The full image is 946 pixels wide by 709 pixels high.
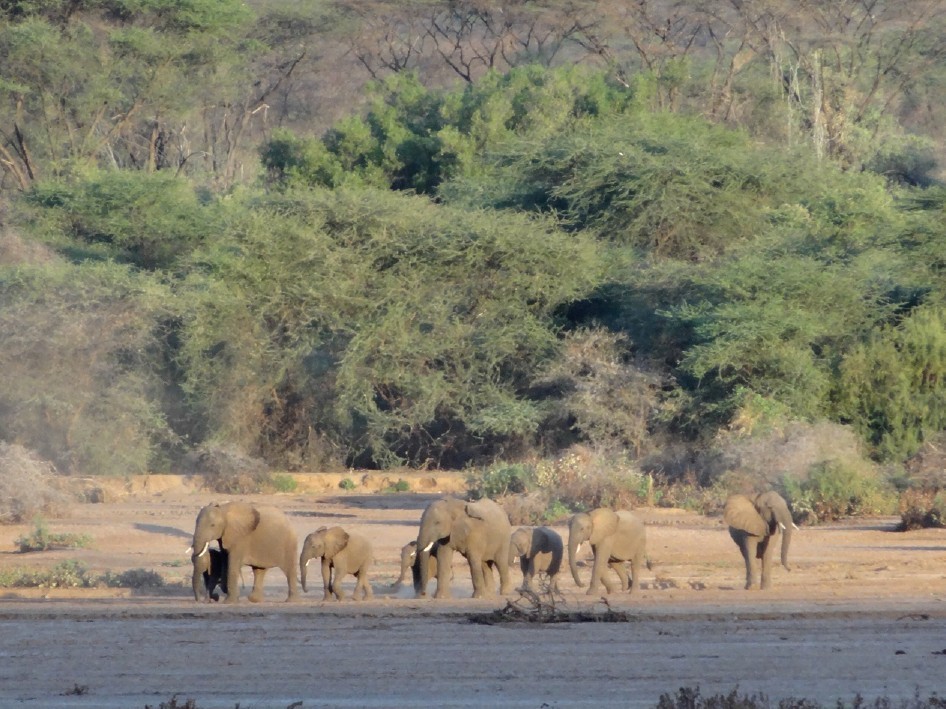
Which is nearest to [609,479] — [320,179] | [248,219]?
[248,219]

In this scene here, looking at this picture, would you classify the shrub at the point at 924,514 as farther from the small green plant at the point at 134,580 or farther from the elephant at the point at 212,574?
the small green plant at the point at 134,580

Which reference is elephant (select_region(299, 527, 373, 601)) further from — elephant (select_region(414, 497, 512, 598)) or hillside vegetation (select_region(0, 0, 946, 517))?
hillside vegetation (select_region(0, 0, 946, 517))

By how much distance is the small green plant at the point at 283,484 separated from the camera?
22625 millimetres

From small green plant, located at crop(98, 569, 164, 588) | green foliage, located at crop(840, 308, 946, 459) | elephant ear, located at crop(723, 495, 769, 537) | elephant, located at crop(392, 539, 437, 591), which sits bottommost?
small green plant, located at crop(98, 569, 164, 588)

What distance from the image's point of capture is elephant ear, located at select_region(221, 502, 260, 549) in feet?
38.6

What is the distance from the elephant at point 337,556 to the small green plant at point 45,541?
4616 millimetres

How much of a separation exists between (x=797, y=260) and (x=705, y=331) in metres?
2.20

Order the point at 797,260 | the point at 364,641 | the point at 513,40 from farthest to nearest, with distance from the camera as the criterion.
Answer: the point at 513,40 → the point at 797,260 → the point at 364,641

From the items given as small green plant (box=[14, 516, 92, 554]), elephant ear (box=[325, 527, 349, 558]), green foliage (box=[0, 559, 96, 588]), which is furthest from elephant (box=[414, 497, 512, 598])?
small green plant (box=[14, 516, 92, 554])

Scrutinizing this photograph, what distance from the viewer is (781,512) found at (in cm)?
1251

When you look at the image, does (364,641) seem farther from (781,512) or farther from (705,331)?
(705,331)

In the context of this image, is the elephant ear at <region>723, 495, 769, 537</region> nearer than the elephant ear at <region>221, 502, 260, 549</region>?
No

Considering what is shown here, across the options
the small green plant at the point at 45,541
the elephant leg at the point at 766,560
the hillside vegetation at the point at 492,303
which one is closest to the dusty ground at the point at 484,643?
the elephant leg at the point at 766,560

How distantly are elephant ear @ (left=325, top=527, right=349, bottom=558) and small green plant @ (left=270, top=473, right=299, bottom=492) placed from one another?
10.8 metres
